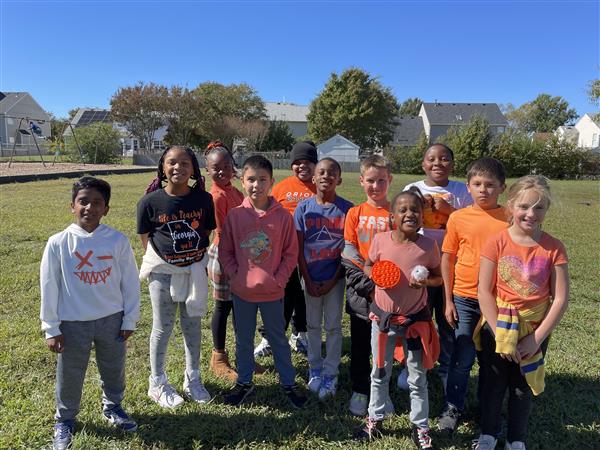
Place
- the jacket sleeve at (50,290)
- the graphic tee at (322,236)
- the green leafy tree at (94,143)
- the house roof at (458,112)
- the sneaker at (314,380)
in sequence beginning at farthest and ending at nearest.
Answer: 1. the house roof at (458,112)
2. the green leafy tree at (94,143)
3. the sneaker at (314,380)
4. the graphic tee at (322,236)
5. the jacket sleeve at (50,290)

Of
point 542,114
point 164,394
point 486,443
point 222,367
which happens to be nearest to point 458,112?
point 542,114

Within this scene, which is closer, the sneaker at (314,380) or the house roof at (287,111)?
the sneaker at (314,380)

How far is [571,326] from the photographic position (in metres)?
4.69

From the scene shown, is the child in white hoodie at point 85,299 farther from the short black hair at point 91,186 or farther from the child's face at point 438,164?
the child's face at point 438,164

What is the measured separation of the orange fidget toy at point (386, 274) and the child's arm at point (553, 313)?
2.57ft

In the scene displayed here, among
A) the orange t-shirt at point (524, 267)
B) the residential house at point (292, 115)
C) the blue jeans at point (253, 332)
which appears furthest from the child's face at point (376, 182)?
the residential house at point (292, 115)

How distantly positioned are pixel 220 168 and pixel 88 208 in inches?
47.2

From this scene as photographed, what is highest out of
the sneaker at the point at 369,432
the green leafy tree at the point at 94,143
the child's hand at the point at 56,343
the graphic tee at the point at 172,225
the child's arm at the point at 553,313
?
the green leafy tree at the point at 94,143

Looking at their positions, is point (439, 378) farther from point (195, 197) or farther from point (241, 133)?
point (241, 133)

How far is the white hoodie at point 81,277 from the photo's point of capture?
2512 mm

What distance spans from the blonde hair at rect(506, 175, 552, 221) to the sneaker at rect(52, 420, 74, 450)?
3059mm

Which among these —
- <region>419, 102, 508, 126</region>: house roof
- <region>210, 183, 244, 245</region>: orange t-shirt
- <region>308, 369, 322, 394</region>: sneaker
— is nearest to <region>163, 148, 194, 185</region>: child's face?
<region>210, 183, 244, 245</region>: orange t-shirt

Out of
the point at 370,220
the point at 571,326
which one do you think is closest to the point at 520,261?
the point at 370,220

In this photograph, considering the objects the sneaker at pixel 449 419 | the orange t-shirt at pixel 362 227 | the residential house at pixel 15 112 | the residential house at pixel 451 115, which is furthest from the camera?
the residential house at pixel 451 115
